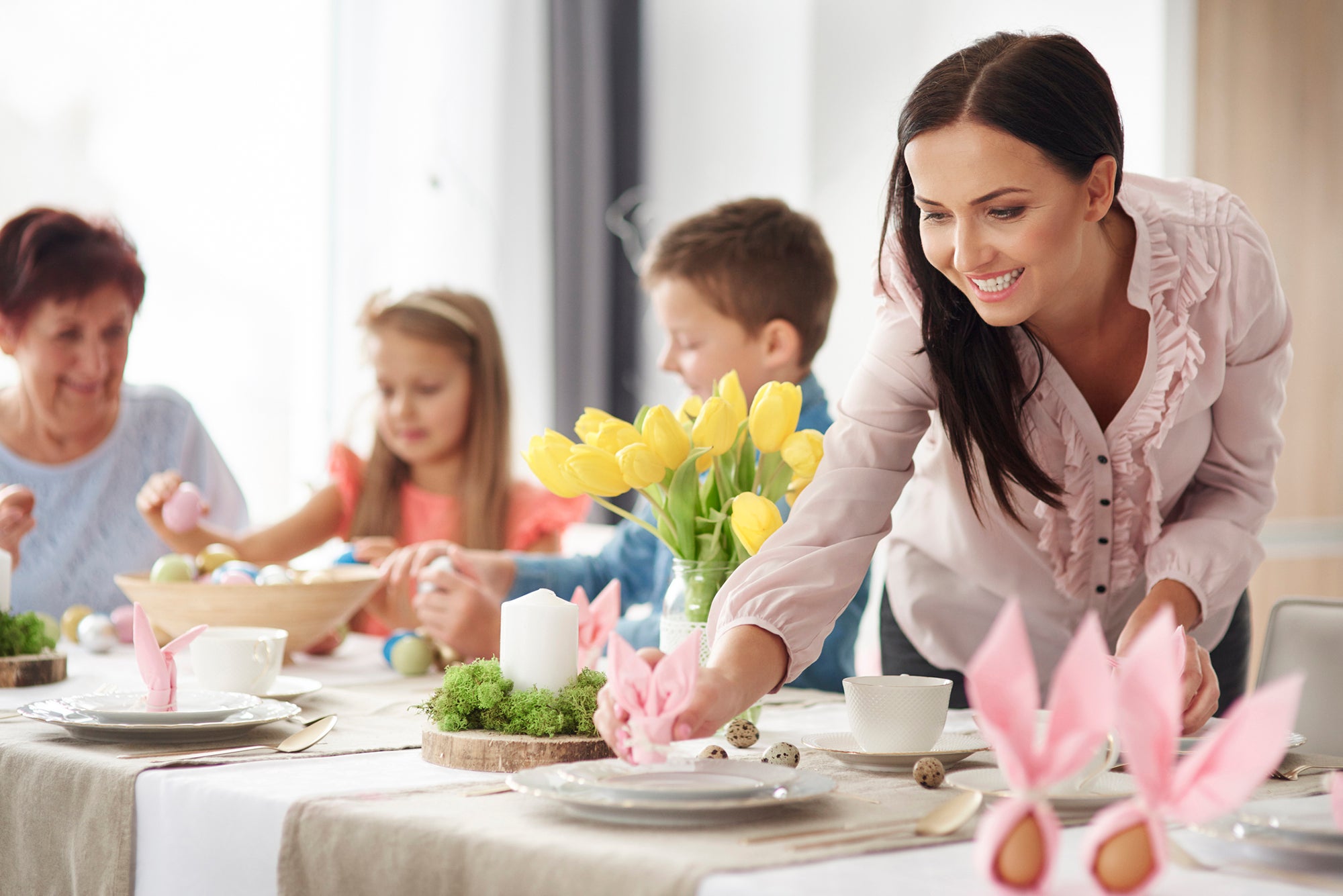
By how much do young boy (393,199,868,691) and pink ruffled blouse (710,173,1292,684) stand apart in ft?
1.13

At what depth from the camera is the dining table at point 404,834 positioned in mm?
639

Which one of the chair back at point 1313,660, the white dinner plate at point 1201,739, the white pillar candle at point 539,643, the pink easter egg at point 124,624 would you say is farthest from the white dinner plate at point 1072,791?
the pink easter egg at point 124,624

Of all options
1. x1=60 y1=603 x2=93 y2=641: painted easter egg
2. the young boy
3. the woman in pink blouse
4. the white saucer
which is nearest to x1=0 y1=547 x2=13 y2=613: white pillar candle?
x1=60 y1=603 x2=93 y2=641: painted easter egg

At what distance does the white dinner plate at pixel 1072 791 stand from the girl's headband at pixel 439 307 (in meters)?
1.71

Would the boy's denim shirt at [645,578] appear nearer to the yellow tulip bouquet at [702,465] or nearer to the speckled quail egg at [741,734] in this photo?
the yellow tulip bouquet at [702,465]

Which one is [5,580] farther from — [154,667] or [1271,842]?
[1271,842]

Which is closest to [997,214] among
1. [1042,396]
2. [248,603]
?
[1042,396]

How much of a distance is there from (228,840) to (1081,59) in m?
0.91

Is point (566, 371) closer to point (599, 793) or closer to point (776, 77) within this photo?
point (776, 77)

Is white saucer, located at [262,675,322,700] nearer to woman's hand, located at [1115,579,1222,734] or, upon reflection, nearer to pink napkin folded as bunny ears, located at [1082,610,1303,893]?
woman's hand, located at [1115,579,1222,734]

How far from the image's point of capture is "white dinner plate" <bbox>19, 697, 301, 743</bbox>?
3.24 ft

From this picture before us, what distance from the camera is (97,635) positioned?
5.35ft

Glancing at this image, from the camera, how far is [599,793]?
737mm

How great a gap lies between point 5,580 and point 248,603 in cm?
28
